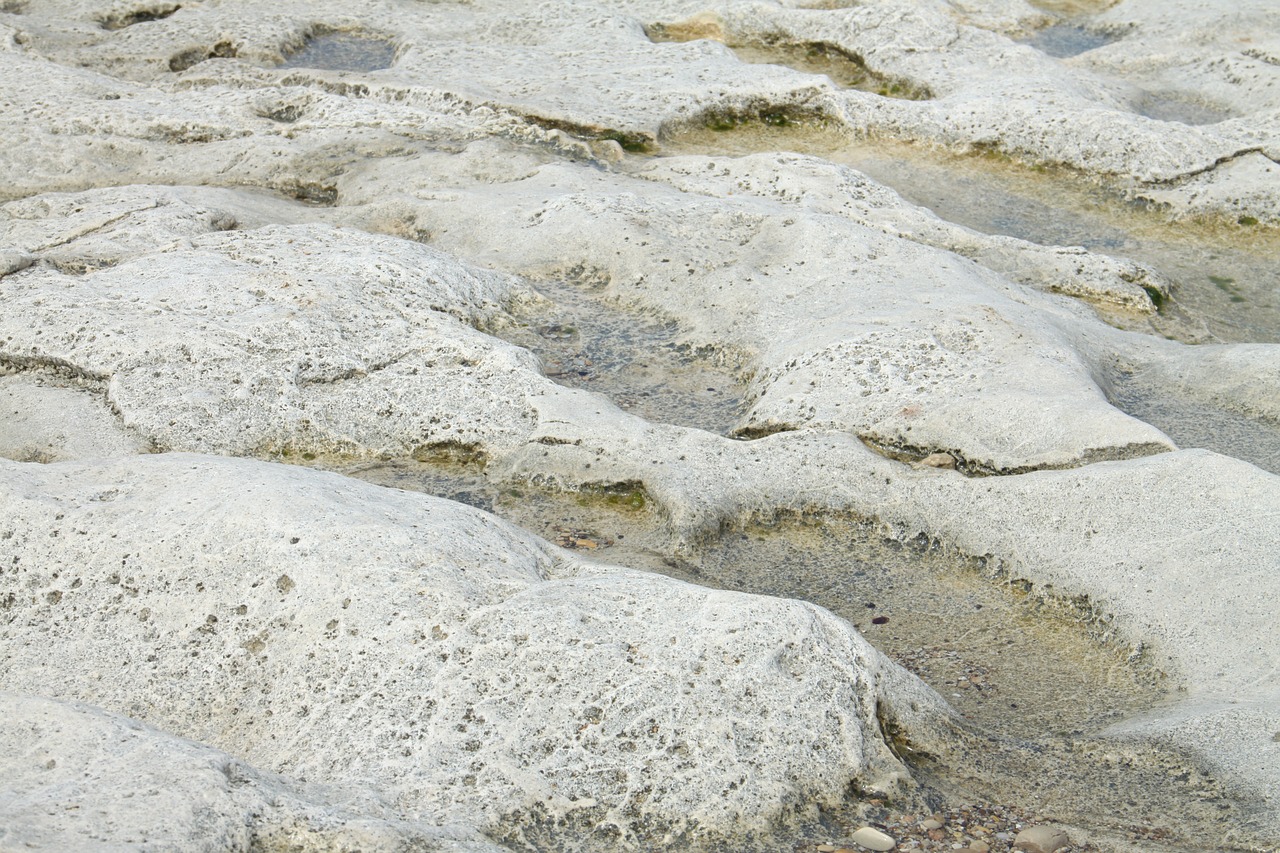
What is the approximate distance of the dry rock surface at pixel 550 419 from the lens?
351 centimetres

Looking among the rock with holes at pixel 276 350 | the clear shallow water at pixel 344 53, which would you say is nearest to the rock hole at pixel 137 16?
the clear shallow water at pixel 344 53

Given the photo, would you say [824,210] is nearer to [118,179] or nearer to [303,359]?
[303,359]

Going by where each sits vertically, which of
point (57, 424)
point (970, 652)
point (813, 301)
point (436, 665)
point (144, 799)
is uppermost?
point (144, 799)

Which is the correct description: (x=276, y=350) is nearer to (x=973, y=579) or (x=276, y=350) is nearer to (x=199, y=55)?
(x=973, y=579)

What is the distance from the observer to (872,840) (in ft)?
11.3

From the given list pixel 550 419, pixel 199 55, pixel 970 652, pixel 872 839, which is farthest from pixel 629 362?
pixel 199 55

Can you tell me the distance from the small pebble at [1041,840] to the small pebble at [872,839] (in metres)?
0.35

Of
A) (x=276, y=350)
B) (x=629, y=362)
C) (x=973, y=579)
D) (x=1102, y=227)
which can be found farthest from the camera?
(x=1102, y=227)

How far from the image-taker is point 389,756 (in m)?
3.46

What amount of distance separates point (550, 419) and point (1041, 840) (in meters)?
2.91

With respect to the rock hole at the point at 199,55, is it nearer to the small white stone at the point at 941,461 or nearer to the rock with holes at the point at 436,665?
the rock with holes at the point at 436,665

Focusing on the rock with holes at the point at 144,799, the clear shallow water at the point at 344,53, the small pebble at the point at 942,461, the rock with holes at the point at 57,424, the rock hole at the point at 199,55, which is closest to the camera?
the rock with holes at the point at 144,799

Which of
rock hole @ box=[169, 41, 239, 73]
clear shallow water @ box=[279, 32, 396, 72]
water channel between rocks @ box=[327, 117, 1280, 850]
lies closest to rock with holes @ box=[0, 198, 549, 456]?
water channel between rocks @ box=[327, 117, 1280, 850]

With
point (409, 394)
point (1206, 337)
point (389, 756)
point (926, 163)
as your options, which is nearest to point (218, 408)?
point (409, 394)
